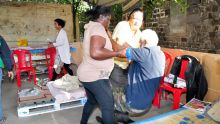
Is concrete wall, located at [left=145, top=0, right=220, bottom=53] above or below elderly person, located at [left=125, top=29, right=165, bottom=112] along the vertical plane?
above

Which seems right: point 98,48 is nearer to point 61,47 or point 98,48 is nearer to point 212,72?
point 212,72

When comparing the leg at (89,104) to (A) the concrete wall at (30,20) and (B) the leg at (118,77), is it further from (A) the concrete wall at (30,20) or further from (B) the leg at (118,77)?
(A) the concrete wall at (30,20)

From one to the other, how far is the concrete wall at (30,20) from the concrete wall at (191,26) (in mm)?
3363

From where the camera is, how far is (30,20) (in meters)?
6.66

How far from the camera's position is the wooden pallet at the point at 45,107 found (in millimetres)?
3186

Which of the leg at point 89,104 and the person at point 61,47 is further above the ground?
the person at point 61,47

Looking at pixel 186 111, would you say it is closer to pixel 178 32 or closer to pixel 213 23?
pixel 213 23

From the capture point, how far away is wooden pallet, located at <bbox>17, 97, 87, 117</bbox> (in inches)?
125

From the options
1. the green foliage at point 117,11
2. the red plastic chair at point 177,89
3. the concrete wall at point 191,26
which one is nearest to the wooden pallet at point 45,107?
the red plastic chair at point 177,89

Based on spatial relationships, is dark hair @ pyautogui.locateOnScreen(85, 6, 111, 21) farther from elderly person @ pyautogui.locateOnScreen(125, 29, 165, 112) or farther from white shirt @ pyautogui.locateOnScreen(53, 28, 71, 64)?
white shirt @ pyautogui.locateOnScreen(53, 28, 71, 64)

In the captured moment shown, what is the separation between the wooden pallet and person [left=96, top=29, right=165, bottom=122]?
1.48 metres

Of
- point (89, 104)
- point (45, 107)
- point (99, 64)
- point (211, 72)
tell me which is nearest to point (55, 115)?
point (45, 107)

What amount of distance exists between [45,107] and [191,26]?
121 inches

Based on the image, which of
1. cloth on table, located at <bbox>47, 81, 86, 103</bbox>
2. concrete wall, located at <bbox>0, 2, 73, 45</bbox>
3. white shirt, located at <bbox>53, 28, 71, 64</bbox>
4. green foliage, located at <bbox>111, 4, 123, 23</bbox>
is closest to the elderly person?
cloth on table, located at <bbox>47, 81, 86, 103</bbox>
